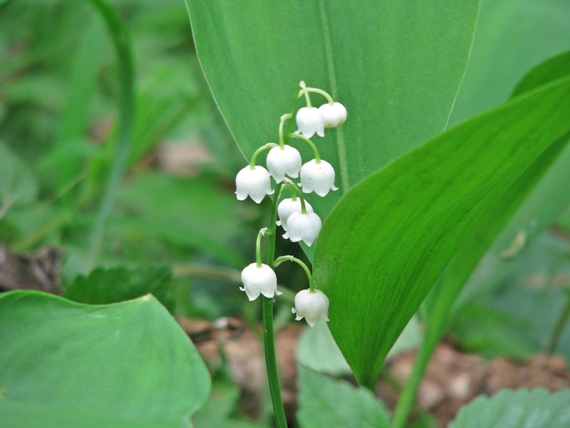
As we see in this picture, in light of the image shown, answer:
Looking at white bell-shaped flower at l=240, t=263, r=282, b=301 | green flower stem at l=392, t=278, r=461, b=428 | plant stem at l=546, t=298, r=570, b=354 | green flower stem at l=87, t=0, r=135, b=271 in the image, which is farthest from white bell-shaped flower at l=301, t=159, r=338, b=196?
plant stem at l=546, t=298, r=570, b=354

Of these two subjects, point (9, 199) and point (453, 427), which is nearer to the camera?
point (453, 427)

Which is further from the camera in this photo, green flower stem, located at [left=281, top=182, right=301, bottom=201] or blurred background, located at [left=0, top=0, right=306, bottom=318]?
blurred background, located at [left=0, top=0, right=306, bottom=318]

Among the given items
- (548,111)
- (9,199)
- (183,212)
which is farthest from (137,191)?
(548,111)

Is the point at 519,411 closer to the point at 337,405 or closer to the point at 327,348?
the point at 337,405

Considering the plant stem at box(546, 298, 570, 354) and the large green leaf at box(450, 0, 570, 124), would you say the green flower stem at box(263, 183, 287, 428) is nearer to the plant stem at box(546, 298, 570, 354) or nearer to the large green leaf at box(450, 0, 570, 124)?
the large green leaf at box(450, 0, 570, 124)

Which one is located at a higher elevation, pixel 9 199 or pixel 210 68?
pixel 210 68

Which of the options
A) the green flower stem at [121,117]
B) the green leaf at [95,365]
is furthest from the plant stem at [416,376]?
the green flower stem at [121,117]

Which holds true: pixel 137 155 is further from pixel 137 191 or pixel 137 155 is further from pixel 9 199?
pixel 9 199
